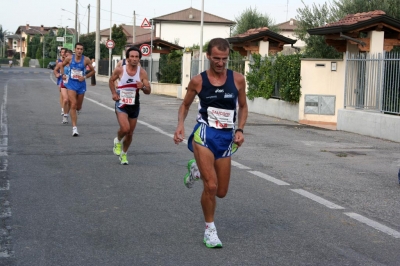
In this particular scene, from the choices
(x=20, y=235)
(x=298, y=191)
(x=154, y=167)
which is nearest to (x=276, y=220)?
(x=298, y=191)

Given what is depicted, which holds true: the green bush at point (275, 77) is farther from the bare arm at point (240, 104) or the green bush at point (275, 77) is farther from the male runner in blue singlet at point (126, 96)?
the bare arm at point (240, 104)

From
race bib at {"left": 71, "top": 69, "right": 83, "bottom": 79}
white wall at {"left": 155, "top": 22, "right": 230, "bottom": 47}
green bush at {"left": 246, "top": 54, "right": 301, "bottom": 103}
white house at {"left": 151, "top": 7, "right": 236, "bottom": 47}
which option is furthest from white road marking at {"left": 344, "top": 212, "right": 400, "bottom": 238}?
white wall at {"left": 155, "top": 22, "right": 230, "bottom": 47}

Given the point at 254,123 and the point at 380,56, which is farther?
the point at 254,123

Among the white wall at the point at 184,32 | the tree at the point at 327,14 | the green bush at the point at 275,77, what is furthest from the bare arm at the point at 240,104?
the white wall at the point at 184,32

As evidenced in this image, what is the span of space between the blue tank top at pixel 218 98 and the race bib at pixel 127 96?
4.85 metres

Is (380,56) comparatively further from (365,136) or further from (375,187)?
(375,187)

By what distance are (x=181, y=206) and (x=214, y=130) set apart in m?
1.83

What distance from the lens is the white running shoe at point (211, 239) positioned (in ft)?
20.1

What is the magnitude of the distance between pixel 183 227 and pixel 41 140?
788cm

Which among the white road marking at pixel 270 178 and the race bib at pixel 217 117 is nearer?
the race bib at pixel 217 117

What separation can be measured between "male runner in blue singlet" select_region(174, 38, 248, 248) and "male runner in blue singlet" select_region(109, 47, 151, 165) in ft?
15.4

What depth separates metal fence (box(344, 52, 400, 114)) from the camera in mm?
17456

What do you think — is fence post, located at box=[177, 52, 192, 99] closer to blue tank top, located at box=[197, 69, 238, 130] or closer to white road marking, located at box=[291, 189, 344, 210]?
white road marking, located at box=[291, 189, 344, 210]

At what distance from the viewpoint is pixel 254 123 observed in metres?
20.7
